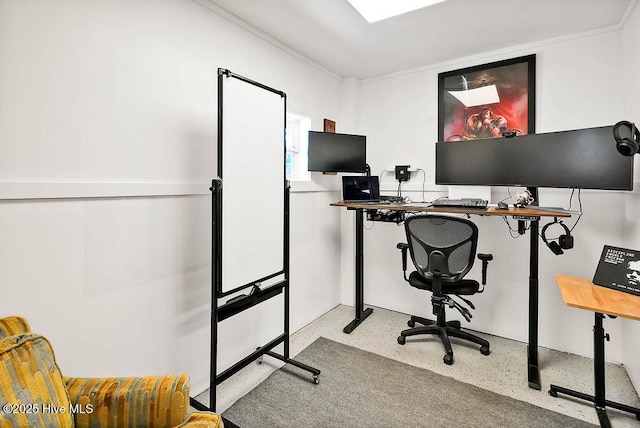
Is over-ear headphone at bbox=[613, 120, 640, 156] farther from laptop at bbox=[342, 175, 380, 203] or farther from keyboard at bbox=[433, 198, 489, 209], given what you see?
laptop at bbox=[342, 175, 380, 203]

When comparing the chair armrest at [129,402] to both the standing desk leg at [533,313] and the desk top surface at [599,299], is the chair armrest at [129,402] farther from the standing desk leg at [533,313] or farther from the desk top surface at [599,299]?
the standing desk leg at [533,313]

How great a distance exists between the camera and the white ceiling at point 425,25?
6.90ft

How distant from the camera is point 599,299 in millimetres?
1660

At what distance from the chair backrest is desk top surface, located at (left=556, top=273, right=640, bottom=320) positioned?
59 centimetres

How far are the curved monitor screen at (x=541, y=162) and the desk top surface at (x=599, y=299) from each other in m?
0.69

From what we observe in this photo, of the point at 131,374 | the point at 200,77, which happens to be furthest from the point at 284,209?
the point at 131,374

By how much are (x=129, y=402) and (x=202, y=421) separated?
273 mm

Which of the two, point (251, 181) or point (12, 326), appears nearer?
point (12, 326)

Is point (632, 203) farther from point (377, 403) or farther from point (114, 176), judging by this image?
point (114, 176)

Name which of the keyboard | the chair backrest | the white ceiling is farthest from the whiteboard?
the keyboard

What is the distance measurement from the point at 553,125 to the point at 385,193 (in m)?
1.57

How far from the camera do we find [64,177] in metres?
1.44

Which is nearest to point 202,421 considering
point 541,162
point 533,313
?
point 533,313

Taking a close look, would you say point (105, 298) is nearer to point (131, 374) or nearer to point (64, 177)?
point (131, 374)
